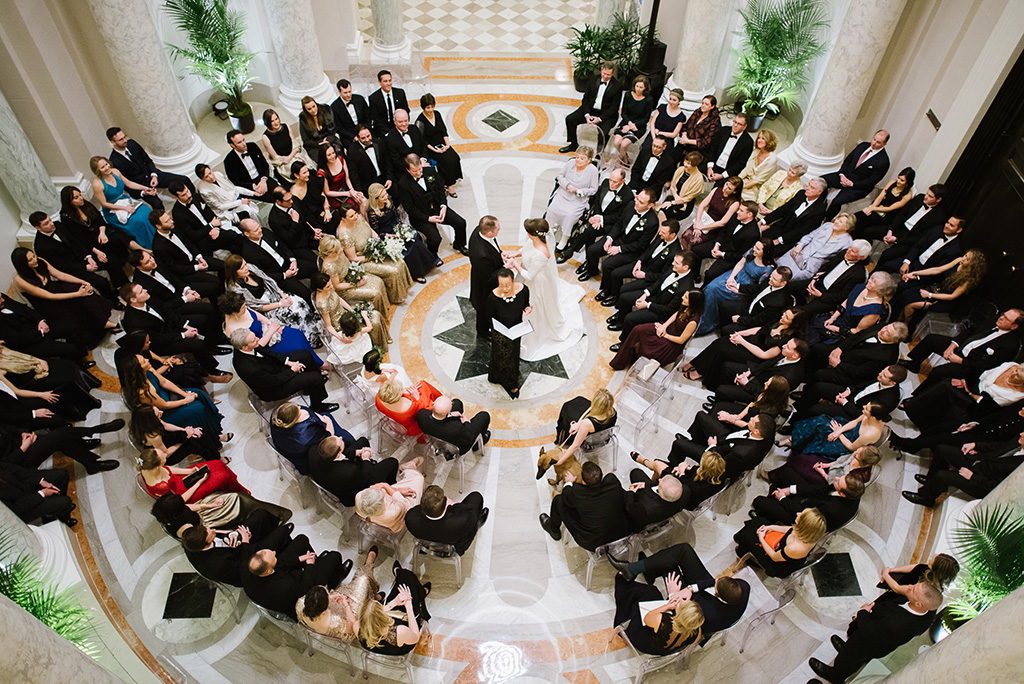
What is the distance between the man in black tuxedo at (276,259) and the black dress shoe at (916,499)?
6.28 m

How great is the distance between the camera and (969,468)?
5.46m

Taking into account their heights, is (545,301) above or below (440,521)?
below

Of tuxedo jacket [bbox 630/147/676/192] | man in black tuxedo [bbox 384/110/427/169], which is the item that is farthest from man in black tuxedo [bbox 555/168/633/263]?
man in black tuxedo [bbox 384/110/427/169]

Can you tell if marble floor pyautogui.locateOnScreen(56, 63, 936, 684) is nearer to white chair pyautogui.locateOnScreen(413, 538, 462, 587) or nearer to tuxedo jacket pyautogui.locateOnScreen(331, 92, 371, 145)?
white chair pyautogui.locateOnScreen(413, 538, 462, 587)

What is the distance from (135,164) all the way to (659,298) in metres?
6.35

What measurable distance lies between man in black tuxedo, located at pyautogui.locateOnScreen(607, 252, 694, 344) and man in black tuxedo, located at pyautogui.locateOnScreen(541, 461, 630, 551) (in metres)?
2.35

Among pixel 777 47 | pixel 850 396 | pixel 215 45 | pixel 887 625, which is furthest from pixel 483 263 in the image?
pixel 777 47

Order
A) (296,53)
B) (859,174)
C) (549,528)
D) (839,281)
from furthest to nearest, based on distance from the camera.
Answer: (296,53) < (859,174) < (839,281) < (549,528)

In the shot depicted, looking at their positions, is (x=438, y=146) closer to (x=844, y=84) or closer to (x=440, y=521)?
(x=844, y=84)

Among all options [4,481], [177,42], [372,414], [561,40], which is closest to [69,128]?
[177,42]

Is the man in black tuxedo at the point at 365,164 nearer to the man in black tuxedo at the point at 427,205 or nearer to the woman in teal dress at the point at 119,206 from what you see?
the man in black tuxedo at the point at 427,205

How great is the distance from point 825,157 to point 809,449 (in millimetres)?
5011

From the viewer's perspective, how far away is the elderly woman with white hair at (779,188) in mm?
7711

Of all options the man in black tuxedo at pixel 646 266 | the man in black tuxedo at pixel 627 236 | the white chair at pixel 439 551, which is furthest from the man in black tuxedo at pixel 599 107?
the white chair at pixel 439 551
